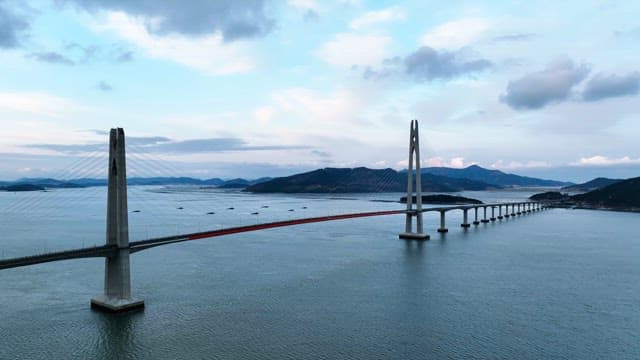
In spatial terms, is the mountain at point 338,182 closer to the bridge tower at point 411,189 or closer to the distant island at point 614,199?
the distant island at point 614,199

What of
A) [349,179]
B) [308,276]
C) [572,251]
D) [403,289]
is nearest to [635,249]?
[572,251]

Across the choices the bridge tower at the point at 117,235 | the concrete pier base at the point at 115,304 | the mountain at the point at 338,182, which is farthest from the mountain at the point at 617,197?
the bridge tower at the point at 117,235

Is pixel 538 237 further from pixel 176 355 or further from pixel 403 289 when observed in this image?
pixel 176 355

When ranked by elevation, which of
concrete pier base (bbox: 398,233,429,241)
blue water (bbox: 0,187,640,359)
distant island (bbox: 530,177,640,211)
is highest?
distant island (bbox: 530,177,640,211)

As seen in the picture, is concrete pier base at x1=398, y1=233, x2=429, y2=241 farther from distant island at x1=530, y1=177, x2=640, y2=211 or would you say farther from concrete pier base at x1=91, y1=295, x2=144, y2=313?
distant island at x1=530, y1=177, x2=640, y2=211

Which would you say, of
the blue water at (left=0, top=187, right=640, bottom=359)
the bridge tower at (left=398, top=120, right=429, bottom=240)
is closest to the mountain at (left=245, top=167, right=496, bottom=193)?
the bridge tower at (left=398, top=120, right=429, bottom=240)

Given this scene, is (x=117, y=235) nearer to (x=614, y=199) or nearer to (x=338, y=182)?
(x=614, y=199)
